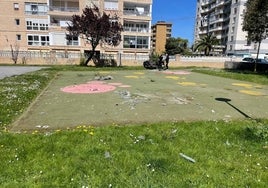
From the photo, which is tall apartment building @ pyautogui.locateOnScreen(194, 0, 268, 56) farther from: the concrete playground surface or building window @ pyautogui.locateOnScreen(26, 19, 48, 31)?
the concrete playground surface

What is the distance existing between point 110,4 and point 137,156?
4218 cm

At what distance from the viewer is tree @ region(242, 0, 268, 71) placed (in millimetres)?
22375

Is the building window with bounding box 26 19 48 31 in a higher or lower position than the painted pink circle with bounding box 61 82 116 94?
higher

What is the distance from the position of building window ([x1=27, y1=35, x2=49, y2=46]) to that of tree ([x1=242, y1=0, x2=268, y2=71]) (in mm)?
32992

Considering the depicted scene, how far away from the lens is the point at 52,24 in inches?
1580

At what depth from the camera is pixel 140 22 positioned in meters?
44.2

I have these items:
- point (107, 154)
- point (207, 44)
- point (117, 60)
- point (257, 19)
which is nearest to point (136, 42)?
point (117, 60)

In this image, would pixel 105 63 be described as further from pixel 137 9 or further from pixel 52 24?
pixel 137 9

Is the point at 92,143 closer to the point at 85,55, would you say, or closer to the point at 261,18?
the point at 261,18

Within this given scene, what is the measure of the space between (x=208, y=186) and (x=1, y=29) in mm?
47064

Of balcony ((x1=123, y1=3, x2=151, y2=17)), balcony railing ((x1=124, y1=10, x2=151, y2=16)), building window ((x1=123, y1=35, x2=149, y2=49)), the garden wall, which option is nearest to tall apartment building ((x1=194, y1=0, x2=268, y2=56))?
the garden wall

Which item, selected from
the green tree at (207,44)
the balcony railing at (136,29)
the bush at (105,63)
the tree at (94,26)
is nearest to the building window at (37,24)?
the balcony railing at (136,29)

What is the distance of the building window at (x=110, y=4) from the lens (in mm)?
42438

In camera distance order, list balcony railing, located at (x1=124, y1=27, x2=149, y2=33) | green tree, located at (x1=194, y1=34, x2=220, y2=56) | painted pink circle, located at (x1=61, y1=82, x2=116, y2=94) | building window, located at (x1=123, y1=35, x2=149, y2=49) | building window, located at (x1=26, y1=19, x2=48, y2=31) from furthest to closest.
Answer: green tree, located at (x1=194, y1=34, x2=220, y2=56)
building window, located at (x1=123, y1=35, x2=149, y2=49)
balcony railing, located at (x1=124, y1=27, x2=149, y2=33)
building window, located at (x1=26, y1=19, x2=48, y2=31)
painted pink circle, located at (x1=61, y1=82, x2=116, y2=94)
